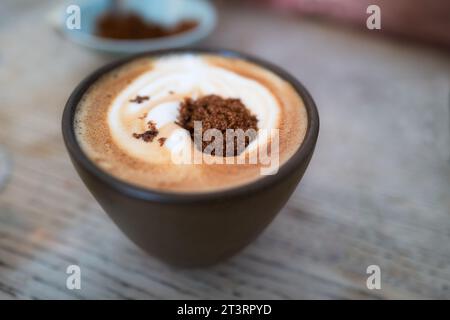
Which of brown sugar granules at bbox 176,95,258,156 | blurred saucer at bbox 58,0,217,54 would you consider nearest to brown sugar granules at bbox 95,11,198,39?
blurred saucer at bbox 58,0,217,54

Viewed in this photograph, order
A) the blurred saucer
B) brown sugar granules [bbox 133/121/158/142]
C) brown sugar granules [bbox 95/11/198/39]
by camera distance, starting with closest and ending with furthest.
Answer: brown sugar granules [bbox 133/121/158/142]
the blurred saucer
brown sugar granules [bbox 95/11/198/39]

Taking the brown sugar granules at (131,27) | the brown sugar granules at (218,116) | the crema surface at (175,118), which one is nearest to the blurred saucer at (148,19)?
the brown sugar granules at (131,27)

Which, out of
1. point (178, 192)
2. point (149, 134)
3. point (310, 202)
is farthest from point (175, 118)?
point (310, 202)

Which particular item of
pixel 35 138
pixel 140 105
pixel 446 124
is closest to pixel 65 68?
pixel 35 138

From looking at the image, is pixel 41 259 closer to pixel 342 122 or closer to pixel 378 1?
pixel 342 122

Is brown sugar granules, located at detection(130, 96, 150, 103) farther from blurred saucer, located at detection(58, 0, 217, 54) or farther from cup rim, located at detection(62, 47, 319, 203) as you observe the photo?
blurred saucer, located at detection(58, 0, 217, 54)
